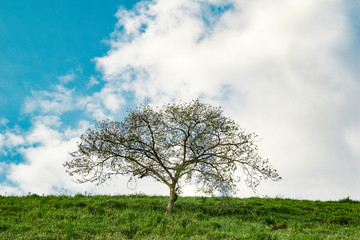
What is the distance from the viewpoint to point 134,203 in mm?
22438

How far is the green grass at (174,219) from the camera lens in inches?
593

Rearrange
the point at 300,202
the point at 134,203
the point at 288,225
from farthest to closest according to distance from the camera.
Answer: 1. the point at 300,202
2. the point at 134,203
3. the point at 288,225

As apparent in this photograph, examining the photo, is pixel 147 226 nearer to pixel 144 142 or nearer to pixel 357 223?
pixel 144 142

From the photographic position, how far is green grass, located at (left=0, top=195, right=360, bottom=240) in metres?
15.1

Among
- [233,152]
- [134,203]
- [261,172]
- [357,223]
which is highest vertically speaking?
[233,152]

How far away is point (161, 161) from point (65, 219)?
22.2 feet

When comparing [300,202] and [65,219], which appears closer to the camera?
[65,219]

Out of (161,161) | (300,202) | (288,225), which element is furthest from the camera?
(300,202)

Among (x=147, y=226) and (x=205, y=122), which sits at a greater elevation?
(x=205, y=122)

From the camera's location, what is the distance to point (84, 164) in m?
20.7

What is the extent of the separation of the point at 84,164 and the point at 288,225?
43.4 ft

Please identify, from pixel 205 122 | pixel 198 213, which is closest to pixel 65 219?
pixel 198 213

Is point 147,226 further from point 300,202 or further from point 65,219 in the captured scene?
point 300,202

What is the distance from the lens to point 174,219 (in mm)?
17844
